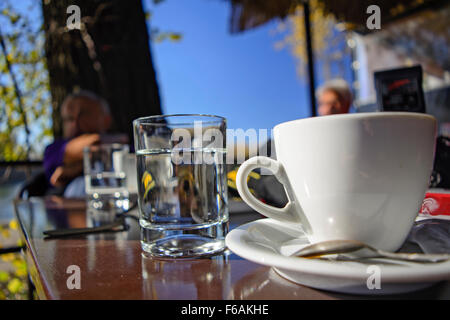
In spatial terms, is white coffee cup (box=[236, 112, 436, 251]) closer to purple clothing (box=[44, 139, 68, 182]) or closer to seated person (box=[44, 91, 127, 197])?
seated person (box=[44, 91, 127, 197])

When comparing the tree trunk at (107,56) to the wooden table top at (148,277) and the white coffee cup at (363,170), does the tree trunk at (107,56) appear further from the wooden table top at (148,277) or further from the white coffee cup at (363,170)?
the white coffee cup at (363,170)

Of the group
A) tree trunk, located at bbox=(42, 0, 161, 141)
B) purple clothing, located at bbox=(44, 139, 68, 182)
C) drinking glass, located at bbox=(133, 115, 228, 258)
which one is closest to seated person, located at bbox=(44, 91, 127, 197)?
purple clothing, located at bbox=(44, 139, 68, 182)

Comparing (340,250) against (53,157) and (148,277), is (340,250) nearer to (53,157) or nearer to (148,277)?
(148,277)

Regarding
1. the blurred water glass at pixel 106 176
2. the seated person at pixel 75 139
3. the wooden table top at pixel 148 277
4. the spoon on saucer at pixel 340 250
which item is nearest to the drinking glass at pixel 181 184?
the wooden table top at pixel 148 277

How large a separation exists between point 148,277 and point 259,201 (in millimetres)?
152

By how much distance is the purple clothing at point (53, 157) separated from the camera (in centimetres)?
170

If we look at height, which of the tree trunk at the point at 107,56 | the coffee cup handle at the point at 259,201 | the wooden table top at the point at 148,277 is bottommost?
the wooden table top at the point at 148,277

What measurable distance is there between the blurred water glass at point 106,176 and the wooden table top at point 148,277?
395 millimetres

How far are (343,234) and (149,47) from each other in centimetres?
166

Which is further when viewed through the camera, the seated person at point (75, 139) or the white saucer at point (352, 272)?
the seated person at point (75, 139)

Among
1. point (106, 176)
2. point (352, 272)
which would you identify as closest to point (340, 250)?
point (352, 272)

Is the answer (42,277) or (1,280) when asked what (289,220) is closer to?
(42,277)

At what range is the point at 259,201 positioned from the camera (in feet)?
1.31

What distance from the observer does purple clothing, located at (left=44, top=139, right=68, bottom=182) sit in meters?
1.70
